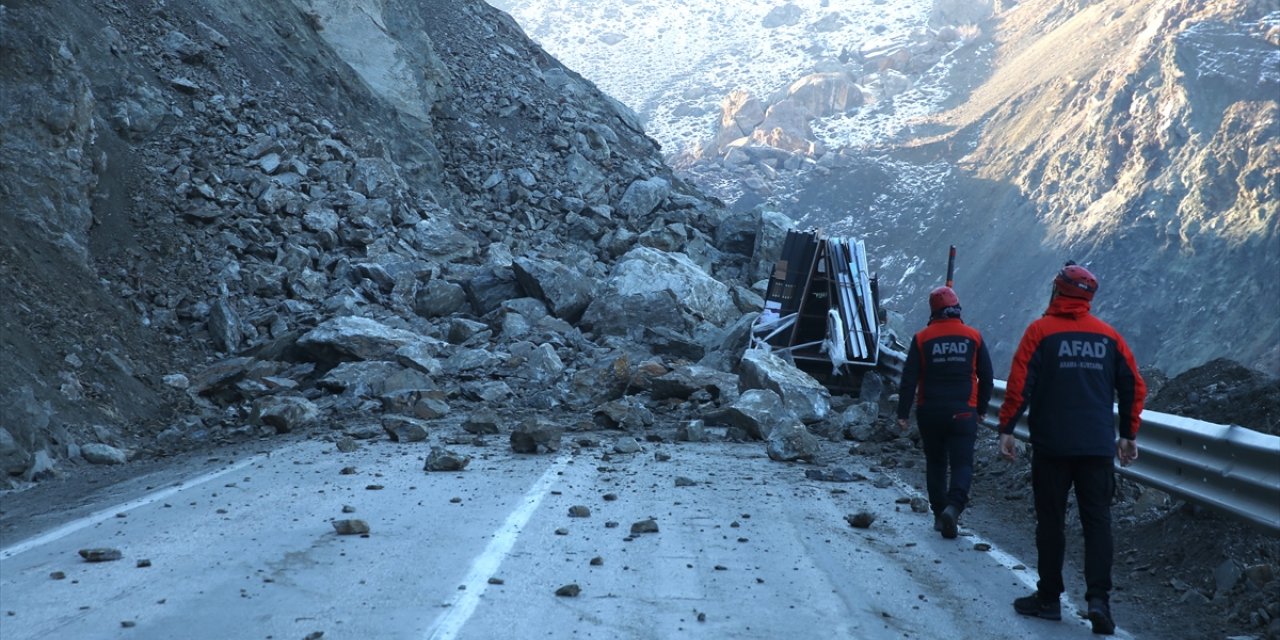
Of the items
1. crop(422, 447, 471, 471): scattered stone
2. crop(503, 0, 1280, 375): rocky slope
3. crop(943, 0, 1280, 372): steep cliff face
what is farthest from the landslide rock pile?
crop(943, 0, 1280, 372): steep cliff face

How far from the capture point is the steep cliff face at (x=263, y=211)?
513 inches

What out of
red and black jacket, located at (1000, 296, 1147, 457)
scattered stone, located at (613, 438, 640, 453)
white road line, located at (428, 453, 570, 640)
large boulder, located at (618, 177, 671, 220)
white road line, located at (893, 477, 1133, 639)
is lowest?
white road line, located at (893, 477, 1133, 639)

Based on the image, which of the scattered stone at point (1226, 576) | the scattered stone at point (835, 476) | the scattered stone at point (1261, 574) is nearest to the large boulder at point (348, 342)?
the scattered stone at point (835, 476)

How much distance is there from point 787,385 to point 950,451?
577cm

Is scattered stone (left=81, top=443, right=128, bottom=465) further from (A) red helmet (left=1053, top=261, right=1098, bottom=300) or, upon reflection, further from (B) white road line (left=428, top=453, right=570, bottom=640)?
(A) red helmet (left=1053, top=261, right=1098, bottom=300)

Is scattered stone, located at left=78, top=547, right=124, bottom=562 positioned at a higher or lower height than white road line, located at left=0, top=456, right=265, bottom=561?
higher

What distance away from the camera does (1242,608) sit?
6152mm

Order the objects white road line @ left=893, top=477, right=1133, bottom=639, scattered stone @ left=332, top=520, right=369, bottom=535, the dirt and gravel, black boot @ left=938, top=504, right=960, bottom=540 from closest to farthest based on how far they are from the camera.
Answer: white road line @ left=893, top=477, right=1133, bottom=639 → scattered stone @ left=332, top=520, right=369, bottom=535 → black boot @ left=938, top=504, right=960, bottom=540 → the dirt and gravel

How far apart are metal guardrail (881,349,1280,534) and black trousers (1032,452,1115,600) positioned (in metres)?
0.79

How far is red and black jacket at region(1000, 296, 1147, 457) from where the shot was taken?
19.2 ft

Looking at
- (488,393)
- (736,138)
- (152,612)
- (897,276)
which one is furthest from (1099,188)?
(152,612)

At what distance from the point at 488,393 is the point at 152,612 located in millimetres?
9099

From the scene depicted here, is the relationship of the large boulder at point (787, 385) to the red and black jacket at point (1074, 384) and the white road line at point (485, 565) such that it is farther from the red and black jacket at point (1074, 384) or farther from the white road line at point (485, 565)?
the red and black jacket at point (1074, 384)

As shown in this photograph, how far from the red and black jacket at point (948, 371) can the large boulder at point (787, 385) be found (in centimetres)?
531
